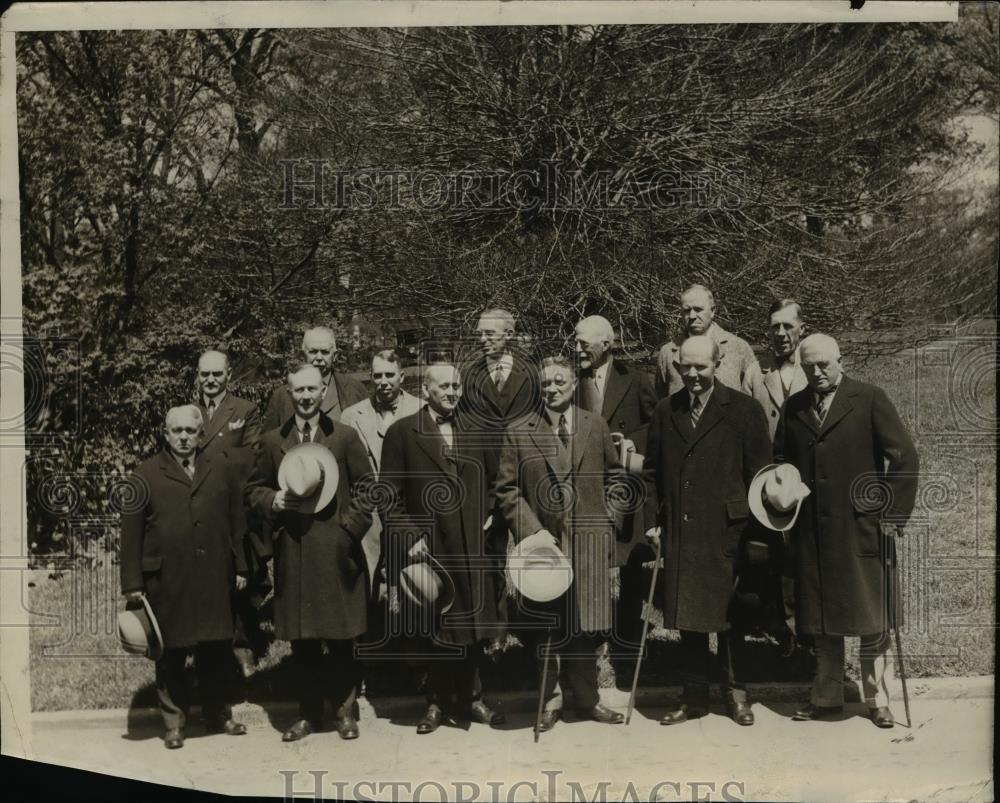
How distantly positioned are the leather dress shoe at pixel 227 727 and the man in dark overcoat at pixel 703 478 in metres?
2.15

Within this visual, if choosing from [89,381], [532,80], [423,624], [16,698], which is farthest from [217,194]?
[16,698]

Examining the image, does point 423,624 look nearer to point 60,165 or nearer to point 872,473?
point 872,473

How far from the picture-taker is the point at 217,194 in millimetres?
6055

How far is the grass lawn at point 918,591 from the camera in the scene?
6047mm

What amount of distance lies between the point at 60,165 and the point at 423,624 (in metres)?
2.83

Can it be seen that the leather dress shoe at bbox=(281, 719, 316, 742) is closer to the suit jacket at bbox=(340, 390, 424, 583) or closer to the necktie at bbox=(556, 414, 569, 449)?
the suit jacket at bbox=(340, 390, 424, 583)

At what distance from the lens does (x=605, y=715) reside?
6.02m

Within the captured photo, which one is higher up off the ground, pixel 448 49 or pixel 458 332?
pixel 448 49

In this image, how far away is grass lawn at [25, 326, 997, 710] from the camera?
605 cm

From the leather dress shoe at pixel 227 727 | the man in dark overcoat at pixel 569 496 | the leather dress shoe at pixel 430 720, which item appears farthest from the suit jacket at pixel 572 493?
the leather dress shoe at pixel 227 727

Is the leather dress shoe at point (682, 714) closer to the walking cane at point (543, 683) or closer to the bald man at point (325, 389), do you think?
the walking cane at point (543, 683)

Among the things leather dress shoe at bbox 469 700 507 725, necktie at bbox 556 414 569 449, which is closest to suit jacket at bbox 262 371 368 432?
necktie at bbox 556 414 569 449

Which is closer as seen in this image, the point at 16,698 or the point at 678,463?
the point at 678,463

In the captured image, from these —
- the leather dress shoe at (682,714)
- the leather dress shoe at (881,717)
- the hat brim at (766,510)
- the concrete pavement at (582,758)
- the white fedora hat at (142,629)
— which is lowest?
the concrete pavement at (582,758)
